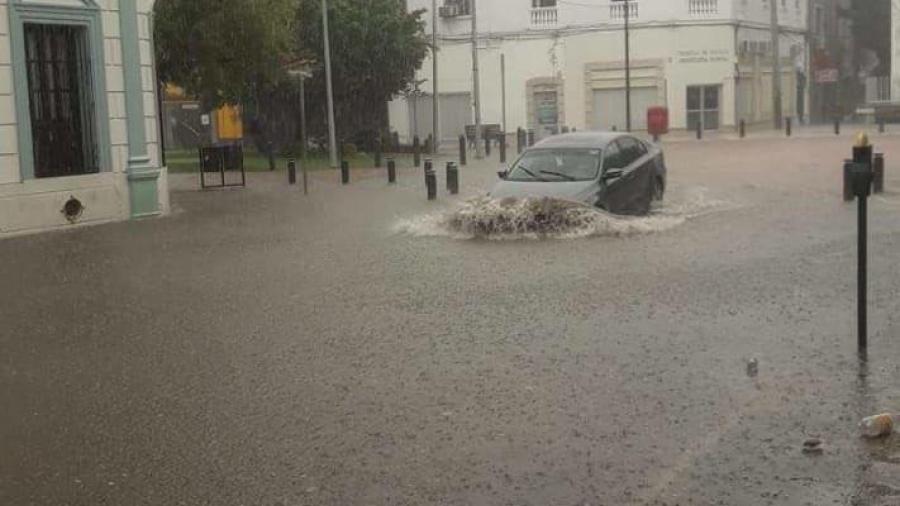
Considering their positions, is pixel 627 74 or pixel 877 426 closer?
pixel 877 426

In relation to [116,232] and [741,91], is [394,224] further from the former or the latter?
[741,91]

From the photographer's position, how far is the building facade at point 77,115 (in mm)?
17047

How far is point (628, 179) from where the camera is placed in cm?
1683

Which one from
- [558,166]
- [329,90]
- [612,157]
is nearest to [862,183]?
[558,166]

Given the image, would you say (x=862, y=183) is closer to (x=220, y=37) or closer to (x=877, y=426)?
(x=877, y=426)

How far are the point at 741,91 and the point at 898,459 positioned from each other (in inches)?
1875

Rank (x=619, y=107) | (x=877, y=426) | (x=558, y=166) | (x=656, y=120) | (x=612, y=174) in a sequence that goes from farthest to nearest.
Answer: (x=619, y=107)
(x=656, y=120)
(x=558, y=166)
(x=612, y=174)
(x=877, y=426)

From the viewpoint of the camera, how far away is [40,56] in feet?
58.6

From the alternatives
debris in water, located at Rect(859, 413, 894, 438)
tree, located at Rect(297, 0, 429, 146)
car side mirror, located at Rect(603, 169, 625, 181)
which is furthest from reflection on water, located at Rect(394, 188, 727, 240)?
tree, located at Rect(297, 0, 429, 146)

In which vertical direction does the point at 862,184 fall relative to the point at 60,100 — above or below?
below

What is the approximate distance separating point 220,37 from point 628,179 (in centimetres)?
1337

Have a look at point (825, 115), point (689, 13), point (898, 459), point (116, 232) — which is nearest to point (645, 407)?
point (898, 459)

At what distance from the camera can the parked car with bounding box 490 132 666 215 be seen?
1578 centimetres

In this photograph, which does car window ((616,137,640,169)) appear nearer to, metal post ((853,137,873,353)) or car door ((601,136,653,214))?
car door ((601,136,653,214))
